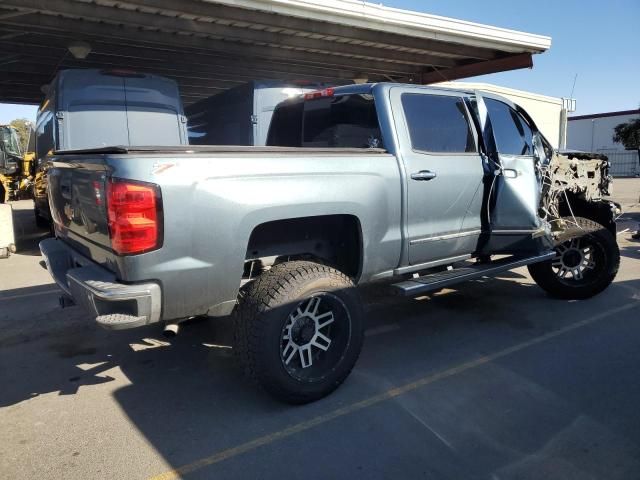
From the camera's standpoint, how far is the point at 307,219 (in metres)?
3.57

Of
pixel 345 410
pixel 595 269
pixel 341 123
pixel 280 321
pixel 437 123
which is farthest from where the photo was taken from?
pixel 595 269

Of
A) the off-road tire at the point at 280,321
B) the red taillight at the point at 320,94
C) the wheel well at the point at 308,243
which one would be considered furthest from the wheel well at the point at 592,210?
the off-road tire at the point at 280,321

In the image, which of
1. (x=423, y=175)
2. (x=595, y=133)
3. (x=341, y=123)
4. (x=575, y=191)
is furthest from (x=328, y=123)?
(x=595, y=133)

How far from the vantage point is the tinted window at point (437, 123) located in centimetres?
409

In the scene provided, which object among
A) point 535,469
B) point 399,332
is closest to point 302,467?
point 535,469

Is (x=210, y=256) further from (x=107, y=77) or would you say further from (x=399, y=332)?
(x=107, y=77)

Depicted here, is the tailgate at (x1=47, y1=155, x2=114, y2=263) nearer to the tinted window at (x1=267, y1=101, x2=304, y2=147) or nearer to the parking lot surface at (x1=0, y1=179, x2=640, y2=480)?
the parking lot surface at (x1=0, y1=179, x2=640, y2=480)

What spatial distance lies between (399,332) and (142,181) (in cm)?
289

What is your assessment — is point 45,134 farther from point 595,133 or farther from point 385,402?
point 595,133

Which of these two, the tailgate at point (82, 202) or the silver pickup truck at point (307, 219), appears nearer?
the silver pickup truck at point (307, 219)

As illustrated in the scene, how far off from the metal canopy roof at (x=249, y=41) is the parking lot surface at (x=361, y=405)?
4926mm

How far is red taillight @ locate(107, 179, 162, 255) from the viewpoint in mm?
2725

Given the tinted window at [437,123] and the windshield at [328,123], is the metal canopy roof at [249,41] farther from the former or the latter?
the tinted window at [437,123]

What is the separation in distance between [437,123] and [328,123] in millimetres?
936
